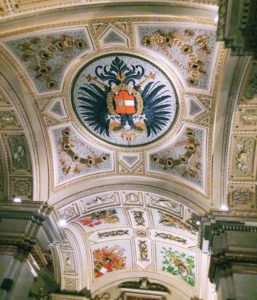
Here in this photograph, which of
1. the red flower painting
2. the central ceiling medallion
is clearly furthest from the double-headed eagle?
the red flower painting

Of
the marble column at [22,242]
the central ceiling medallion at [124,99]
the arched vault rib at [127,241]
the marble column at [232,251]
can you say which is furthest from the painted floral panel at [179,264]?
the central ceiling medallion at [124,99]

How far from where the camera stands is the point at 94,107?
915 centimetres

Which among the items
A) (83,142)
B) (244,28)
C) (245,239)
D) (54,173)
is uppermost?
(83,142)

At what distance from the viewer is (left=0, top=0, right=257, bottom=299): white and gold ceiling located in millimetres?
7184

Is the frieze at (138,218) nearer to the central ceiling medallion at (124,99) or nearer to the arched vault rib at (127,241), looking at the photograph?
the arched vault rib at (127,241)

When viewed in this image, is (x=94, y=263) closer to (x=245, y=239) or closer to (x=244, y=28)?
(x=245, y=239)

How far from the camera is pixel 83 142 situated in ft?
32.1

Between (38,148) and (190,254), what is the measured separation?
642 centimetres

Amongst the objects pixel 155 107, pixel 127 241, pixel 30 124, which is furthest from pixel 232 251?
pixel 127 241

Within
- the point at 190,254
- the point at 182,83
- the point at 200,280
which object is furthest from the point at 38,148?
the point at 200,280

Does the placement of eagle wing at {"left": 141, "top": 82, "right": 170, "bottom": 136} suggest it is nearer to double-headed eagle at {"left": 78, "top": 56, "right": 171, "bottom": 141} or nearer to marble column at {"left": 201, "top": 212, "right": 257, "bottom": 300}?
double-headed eagle at {"left": 78, "top": 56, "right": 171, "bottom": 141}

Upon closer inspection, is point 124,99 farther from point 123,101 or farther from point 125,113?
point 125,113

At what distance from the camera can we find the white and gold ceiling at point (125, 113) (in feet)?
23.6

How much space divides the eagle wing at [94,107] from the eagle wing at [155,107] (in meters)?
1.01
